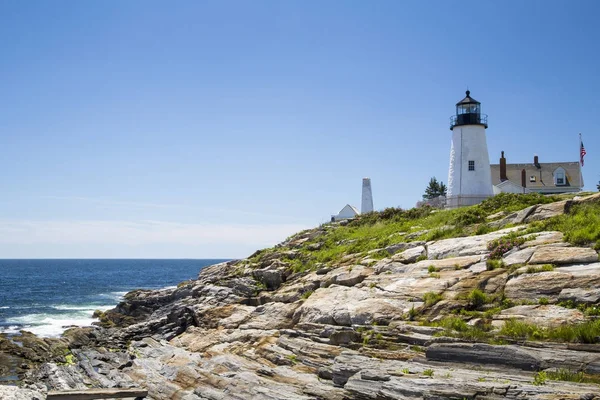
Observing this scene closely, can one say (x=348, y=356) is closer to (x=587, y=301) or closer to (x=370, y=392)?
(x=370, y=392)

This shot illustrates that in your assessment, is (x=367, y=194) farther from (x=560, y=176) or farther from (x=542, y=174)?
(x=560, y=176)

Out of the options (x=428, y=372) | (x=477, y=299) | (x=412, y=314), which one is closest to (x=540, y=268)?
(x=477, y=299)

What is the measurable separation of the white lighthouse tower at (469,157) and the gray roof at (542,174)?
10930 millimetres

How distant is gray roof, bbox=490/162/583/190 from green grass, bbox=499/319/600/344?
37662 millimetres

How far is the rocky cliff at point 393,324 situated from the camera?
1404 cm

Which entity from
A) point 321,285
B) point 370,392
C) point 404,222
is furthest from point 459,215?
point 370,392

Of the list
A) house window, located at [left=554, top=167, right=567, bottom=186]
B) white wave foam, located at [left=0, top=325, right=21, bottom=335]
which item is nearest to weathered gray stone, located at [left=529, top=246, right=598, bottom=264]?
house window, located at [left=554, top=167, right=567, bottom=186]

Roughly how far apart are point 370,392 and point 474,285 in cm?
665

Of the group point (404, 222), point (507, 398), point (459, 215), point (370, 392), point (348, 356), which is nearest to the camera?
point (507, 398)

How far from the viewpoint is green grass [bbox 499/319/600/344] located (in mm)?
13953

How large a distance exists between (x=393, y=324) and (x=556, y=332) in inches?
216

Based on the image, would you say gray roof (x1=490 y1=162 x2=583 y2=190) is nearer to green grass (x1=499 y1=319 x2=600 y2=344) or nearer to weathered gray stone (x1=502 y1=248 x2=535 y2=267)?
weathered gray stone (x1=502 y1=248 x2=535 y2=267)

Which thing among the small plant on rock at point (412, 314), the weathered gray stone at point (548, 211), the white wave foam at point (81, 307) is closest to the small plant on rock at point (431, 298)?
the small plant on rock at point (412, 314)

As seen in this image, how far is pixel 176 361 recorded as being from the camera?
2450cm
